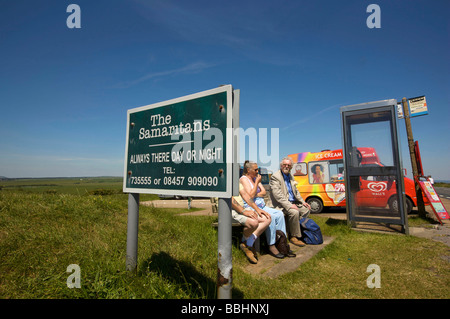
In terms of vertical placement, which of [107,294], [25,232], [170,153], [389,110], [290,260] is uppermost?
[389,110]

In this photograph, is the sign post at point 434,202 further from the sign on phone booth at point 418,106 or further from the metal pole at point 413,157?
the sign on phone booth at point 418,106

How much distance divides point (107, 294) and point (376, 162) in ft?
19.9

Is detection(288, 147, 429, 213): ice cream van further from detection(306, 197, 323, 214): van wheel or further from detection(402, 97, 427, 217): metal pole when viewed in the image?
detection(402, 97, 427, 217): metal pole

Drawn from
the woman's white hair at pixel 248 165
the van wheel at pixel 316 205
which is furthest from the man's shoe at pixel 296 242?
the van wheel at pixel 316 205

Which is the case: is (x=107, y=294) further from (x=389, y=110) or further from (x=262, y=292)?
(x=389, y=110)

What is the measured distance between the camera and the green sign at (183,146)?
1.70 metres

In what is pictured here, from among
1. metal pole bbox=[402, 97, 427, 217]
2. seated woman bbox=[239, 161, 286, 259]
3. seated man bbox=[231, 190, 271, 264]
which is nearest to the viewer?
seated man bbox=[231, 190, 271, 264]

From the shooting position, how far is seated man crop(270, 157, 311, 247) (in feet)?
15.6

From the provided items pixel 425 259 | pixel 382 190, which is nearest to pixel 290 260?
pixel 425 259

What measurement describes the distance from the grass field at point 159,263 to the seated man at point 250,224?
0.17 meters

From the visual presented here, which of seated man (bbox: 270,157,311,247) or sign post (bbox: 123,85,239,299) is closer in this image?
sign post (bbox: 123,85,239,299)

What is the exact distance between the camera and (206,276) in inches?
110

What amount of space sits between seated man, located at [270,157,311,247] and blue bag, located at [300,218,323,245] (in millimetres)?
109

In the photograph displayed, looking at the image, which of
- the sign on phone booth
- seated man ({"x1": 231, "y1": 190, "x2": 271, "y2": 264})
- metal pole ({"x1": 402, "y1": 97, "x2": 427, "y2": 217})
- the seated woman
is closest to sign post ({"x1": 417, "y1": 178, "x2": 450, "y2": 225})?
metal pole ({"x1": 402, "y1": 97, "x2": 427, "y2": 217})
